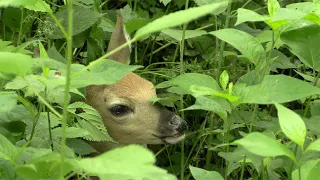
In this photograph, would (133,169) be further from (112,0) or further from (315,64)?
(112,0)

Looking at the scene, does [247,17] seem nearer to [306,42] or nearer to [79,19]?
[306,42]

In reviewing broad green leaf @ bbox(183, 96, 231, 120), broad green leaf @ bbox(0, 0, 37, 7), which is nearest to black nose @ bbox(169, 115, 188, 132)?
broad green leaf @ bbox(183, 96, 231, 120)

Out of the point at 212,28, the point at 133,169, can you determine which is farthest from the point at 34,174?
the point at 212,28

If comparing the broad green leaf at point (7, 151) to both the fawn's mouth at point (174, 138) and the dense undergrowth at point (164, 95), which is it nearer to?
the dense undergrowth at point (164, 95)

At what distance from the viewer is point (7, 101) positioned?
5.63 ft

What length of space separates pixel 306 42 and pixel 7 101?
0.90 m

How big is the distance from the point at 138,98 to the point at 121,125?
13cm

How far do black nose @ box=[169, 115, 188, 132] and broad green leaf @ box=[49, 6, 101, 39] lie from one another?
53 cm

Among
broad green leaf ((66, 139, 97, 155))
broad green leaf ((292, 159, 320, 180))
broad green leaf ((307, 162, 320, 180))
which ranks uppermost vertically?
broad green leaf ((307, 162, 320, 180))

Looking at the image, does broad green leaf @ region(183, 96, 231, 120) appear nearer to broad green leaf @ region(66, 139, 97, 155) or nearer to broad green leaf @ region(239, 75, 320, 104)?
broad green leaf @ region(239, 75, 320, 104)

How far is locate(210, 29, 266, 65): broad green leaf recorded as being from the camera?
78.4 inches

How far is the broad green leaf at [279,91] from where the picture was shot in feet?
5.40

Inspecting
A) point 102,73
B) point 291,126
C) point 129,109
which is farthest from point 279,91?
point 129,109

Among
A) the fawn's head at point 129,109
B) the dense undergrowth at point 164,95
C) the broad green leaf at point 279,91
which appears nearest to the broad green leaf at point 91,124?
the dense undergrowth at point 164,95
